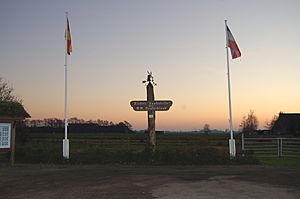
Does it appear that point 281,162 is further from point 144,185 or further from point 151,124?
point 144,185

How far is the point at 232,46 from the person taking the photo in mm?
18969

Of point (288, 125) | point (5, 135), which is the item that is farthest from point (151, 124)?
point (288, 125)

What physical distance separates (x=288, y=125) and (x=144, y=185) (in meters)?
49.8

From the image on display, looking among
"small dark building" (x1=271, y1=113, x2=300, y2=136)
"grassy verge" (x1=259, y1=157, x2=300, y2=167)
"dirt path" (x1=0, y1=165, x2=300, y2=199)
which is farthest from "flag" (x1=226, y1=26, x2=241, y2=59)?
"small dark building" (x1=271, y1=113, x2=300, y2=136)

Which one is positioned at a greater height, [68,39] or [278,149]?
[68,39]

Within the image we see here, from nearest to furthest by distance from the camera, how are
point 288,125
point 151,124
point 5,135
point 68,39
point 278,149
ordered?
point 5,135, point 151,124, point 68,39, point 278,149, point 288,125

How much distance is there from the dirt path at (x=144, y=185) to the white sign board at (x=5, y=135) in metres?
3.80

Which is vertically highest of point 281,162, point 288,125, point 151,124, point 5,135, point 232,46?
point 232,46

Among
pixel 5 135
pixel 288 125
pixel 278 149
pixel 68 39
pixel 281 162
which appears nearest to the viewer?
pixel 5 135

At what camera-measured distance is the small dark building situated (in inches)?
1959

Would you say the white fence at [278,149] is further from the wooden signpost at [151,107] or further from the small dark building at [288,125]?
the small dark building at [288,125]

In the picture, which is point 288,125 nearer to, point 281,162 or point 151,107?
point 281,162

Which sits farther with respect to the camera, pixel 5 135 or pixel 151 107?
pixel 151 107

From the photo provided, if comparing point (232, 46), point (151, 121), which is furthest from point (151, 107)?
point (232, 46)
